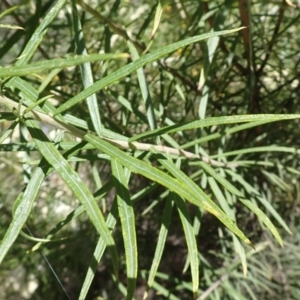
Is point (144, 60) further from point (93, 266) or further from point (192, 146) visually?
point (192, 146)

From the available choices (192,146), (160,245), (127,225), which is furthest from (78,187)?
(192,146)

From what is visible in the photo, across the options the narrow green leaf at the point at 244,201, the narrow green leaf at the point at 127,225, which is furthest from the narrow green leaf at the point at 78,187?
the narrow green leaf at the point at 244,201

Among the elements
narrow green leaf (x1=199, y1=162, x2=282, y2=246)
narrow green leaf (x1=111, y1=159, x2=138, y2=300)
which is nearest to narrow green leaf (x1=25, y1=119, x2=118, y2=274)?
narrow green leaf (x1=111, y1=159, x2=138, y2=300)

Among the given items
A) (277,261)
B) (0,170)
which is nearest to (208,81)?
(277,261)

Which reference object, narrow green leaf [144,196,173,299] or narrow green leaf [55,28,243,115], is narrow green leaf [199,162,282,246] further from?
narrow green leaf [55,28,243,115]

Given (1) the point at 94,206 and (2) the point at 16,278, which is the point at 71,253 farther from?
(1) the point at 94,206

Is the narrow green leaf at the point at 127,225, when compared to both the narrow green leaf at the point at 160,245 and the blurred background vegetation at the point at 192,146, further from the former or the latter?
the blurred background vegetation at the point at 192,146
